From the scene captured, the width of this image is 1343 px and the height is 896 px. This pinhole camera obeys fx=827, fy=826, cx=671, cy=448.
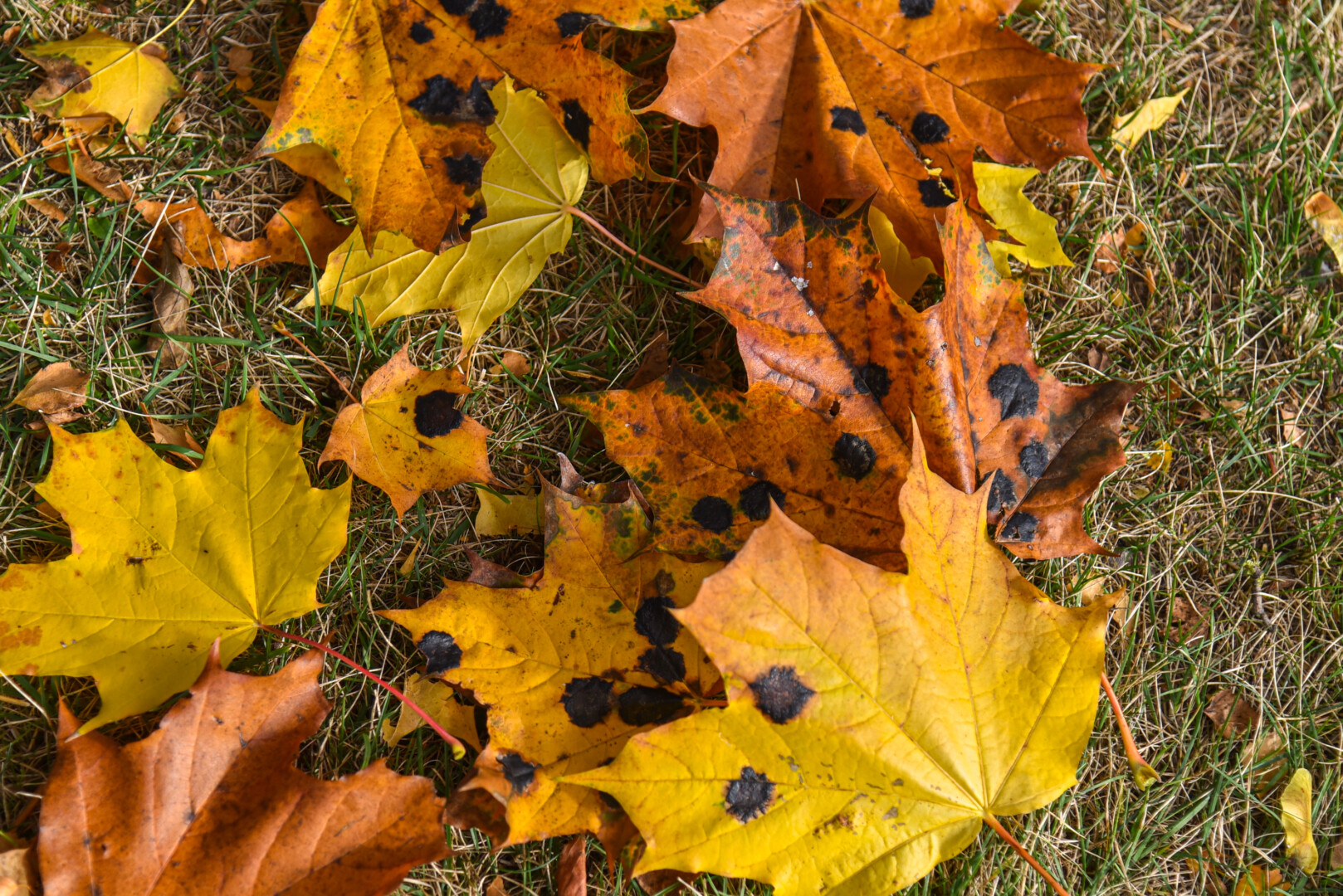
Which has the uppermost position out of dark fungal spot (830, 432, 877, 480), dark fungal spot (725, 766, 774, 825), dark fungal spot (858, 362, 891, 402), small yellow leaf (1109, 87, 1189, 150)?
small yellow leaf (1109, 87, 1189, 150)

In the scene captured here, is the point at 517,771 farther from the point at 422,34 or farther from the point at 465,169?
the point at 422,34

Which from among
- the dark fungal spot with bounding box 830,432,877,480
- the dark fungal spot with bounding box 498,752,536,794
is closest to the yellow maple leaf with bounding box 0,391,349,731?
the dark fungal spot with bounding box 498,752,536,794

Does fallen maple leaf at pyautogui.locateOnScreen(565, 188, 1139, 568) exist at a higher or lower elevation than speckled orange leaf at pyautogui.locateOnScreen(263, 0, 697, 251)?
lower

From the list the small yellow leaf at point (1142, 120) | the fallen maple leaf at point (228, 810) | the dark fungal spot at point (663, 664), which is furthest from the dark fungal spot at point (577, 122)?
the small yellow leaf at point (1142, 120)

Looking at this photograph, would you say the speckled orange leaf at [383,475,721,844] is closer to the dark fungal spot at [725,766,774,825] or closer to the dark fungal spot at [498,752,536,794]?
the dark fungal spot at [498,752,536,794]

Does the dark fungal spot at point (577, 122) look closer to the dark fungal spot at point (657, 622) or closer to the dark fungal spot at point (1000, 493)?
the dark fungal spot at point (657, 622)

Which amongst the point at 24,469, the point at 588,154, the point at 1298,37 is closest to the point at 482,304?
the point at 588,154

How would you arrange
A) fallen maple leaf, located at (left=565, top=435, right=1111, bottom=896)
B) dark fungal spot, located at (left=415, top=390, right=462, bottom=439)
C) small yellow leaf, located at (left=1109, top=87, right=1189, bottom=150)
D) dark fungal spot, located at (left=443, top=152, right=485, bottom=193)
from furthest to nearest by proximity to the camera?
1. small yellow leaf, located at (left=1109, top=87, right=1189, bottom=150)
2. dark fungal spot, located at (left=415, top=390, right=462, bottom=439)
3. dark fungal spot, located at (left=443, top=152, right=485, bottom=193)
4. fallen maple leaf, located at (left=565, top=435, right=1111, bottom=896)
